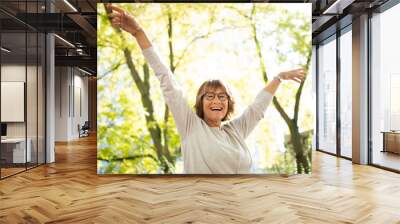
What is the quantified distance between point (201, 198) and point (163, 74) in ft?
7.46

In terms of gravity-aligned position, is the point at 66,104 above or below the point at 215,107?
above

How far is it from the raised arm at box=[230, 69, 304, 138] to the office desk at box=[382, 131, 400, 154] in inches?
85.5

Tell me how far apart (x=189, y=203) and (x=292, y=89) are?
2.89m

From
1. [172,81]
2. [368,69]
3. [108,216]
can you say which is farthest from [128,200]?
[368,69]

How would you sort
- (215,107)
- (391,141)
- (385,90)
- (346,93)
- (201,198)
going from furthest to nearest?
(346,93) → (385,90) → (391,141) → (215,107) → (201,198)

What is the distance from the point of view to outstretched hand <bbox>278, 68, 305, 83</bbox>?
6.52 m

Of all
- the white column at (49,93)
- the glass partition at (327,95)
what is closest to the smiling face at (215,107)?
the white column at (49,93)

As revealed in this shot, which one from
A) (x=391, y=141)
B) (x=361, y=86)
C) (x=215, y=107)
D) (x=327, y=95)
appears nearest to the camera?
(x=215, y=107)

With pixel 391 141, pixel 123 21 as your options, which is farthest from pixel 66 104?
pixel 391 141

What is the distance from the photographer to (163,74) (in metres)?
6.35

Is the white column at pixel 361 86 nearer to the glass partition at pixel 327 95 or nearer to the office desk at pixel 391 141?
the office desk at pixel 391 141

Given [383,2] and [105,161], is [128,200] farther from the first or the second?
[383,2]

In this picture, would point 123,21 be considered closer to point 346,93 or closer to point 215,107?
point 215,107

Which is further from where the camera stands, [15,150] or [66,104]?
[66,104]
